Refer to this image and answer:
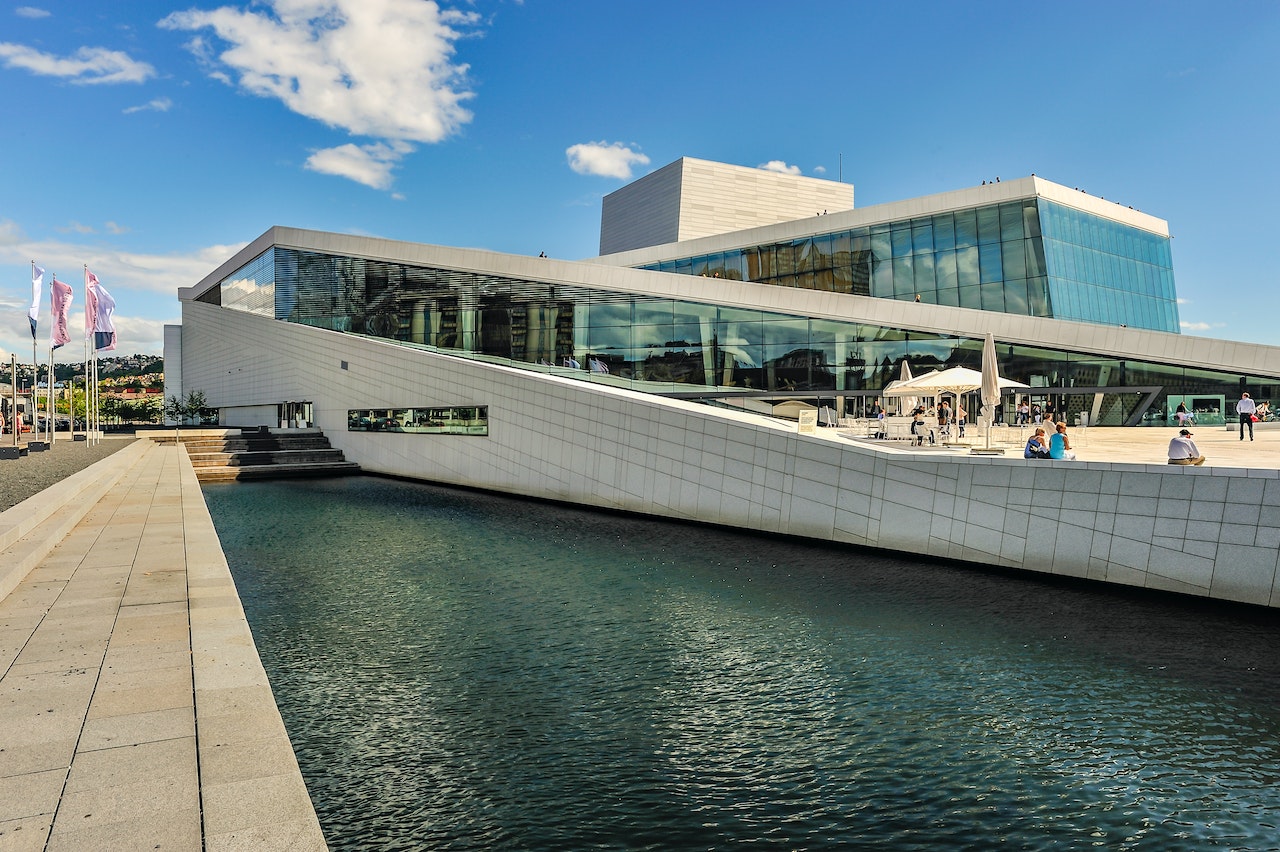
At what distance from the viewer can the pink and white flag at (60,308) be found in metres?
31.3

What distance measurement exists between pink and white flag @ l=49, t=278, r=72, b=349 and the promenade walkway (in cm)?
2680

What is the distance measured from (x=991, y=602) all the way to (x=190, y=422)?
61635mm

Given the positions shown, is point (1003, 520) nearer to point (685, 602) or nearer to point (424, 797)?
point (685, 602)

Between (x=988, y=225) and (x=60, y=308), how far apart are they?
1522 inches

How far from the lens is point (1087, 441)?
1922 centimetres

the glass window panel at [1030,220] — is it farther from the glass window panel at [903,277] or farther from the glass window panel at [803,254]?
the glass window panel at [803,254]

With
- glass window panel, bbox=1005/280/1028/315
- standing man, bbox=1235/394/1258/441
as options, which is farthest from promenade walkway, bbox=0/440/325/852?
glass window panel, bbox=1005/280/1028/315

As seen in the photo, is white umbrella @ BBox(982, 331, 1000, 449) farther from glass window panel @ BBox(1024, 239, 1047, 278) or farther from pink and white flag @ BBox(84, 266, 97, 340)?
pink and white flag @ BBox(84, 266, 97, 340)

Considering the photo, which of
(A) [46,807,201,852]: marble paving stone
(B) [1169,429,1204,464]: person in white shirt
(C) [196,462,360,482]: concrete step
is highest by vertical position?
(B) [1169,429,1204,464]: person in white shirt

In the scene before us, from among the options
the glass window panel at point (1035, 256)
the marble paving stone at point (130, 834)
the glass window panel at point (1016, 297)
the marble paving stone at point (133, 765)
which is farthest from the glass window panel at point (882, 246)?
the marble paving stone at point (130, 834)

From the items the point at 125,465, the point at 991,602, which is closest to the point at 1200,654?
the point at 991,602

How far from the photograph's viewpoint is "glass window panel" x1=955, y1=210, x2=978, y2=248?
32062 mm

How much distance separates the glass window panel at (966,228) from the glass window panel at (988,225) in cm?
19

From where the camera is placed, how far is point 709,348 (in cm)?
2748
